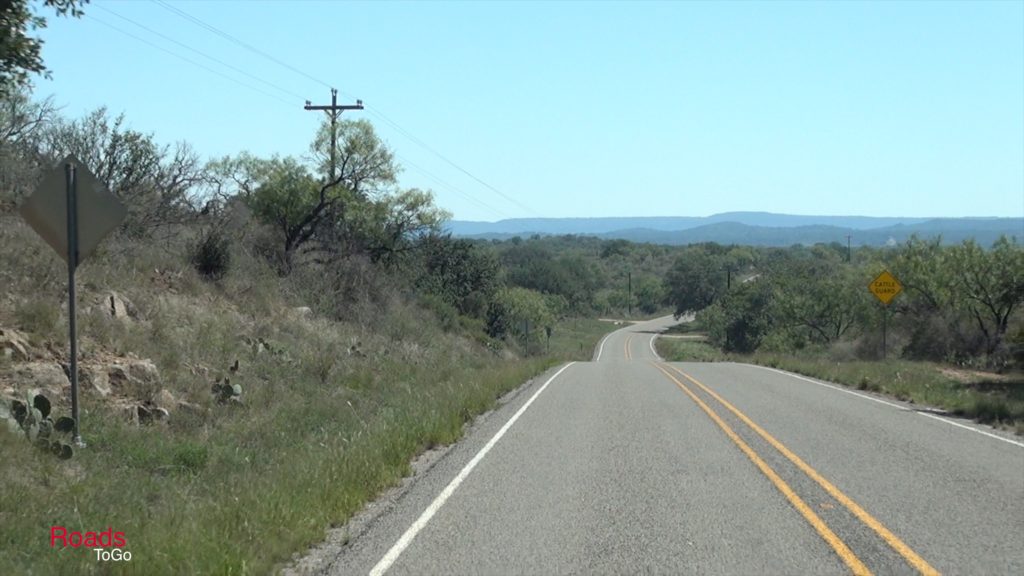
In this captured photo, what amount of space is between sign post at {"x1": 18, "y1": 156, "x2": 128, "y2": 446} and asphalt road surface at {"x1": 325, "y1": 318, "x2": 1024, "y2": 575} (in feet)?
14.4

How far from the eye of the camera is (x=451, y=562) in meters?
7.11

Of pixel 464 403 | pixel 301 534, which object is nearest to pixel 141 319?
pixel 464 403

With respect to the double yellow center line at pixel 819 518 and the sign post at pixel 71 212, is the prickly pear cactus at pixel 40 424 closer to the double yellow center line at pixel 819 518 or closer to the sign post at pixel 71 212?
the sign post at pixel 71 212

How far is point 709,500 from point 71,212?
7.50m

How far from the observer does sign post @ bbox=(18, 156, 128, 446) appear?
9.83 m

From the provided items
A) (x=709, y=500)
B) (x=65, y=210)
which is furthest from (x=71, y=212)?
(x=709, y=500)

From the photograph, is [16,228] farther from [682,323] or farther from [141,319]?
[682,323]

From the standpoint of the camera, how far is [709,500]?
31.2ft

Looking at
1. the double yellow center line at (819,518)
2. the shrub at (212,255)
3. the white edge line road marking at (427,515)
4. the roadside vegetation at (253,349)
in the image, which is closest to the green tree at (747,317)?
the roadside vegetation at (253,349)

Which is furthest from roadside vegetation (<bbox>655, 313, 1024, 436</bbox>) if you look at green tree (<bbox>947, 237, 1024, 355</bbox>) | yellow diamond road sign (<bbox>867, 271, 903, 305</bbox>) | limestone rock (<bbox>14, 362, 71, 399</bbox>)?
limestone rock (<bbox>14, 362, 71, 399</bbox>)

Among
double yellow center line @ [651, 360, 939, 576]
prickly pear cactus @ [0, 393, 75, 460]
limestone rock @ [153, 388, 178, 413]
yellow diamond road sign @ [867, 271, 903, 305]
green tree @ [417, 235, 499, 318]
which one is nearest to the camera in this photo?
double yellow center line @ [651, 360, 939, 576]

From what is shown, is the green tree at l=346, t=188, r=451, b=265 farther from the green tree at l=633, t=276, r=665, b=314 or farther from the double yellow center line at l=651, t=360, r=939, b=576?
the green tree at l=633, t=276, r=665, b=314

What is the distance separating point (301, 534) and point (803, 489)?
18.3ft

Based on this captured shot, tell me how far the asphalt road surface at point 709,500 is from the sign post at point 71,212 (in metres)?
4.39
